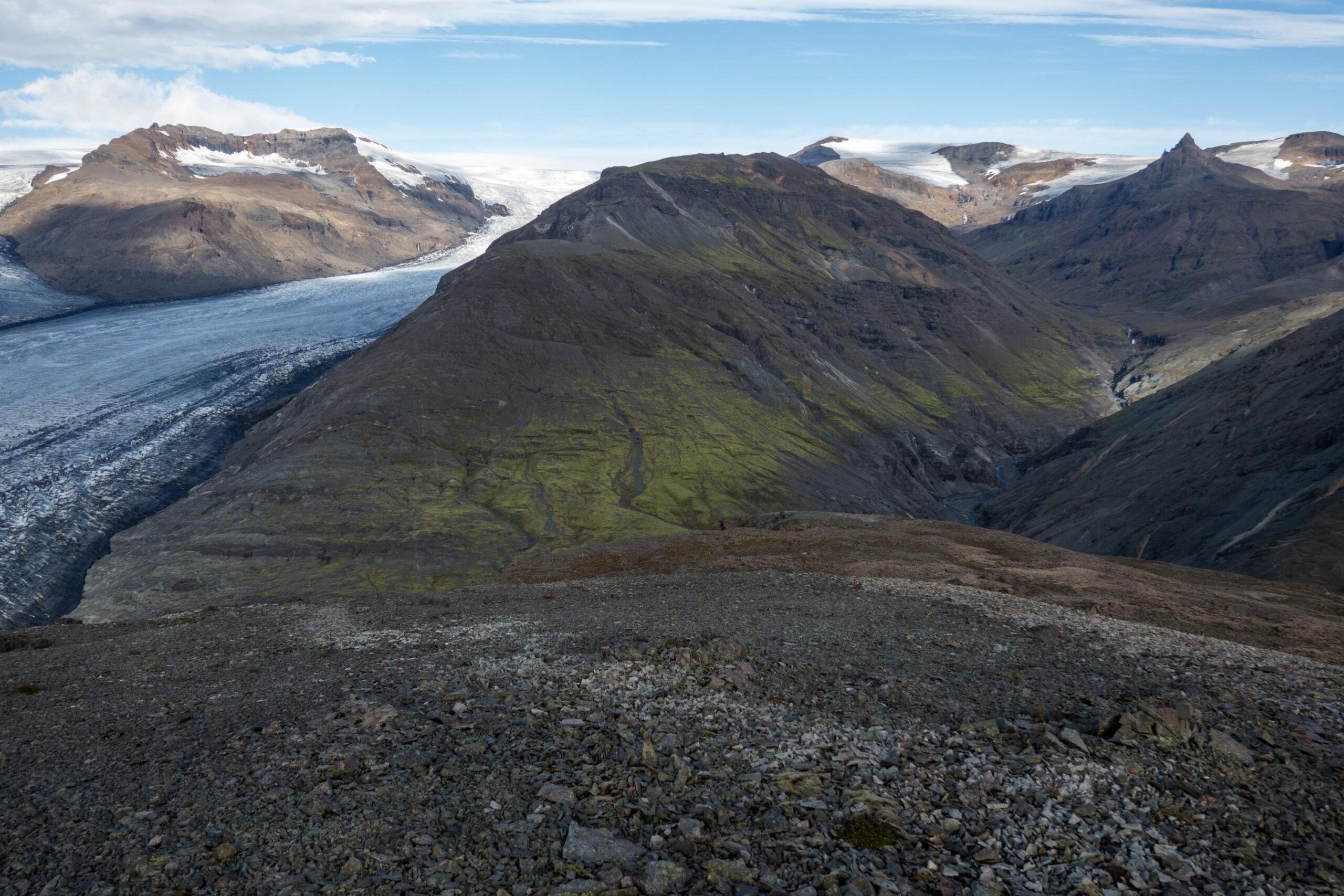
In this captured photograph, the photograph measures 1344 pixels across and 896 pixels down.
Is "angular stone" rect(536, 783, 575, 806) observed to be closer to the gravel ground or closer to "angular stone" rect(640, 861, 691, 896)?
the gravel ground

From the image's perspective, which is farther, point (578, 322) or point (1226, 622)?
point (578, 322)

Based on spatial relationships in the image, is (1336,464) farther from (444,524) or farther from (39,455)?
(39,455)

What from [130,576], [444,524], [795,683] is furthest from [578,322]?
[795,683]

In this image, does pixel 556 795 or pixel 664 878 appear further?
pixel 556 795

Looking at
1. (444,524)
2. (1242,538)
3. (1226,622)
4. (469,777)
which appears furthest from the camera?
(444,524)

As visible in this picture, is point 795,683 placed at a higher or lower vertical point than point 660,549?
higher

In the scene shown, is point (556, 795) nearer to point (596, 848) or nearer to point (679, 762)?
point (596, 848)

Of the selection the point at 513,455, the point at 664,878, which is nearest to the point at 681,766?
the point at 664,878
